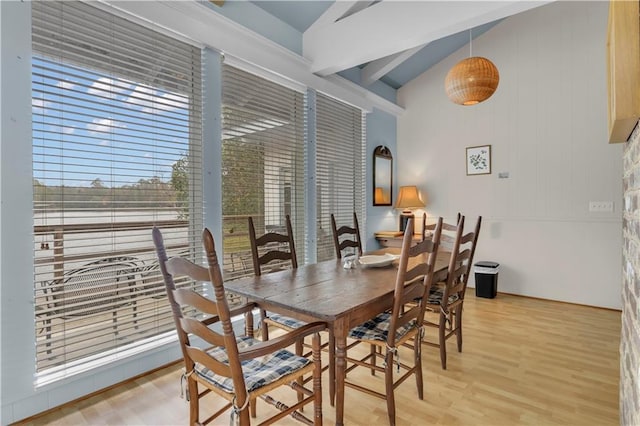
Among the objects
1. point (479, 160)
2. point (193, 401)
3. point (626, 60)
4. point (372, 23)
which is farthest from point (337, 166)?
point (626, 60)

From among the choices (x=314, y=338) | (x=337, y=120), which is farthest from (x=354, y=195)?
(x=314, y=338)

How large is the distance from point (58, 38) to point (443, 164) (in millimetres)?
4283

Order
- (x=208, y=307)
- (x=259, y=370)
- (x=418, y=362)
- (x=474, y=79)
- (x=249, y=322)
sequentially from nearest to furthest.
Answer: (x=208, y=307) < (x=259, y=370) < (x=249, y=322) < (x=418, y=362) < (x=474, y=79)

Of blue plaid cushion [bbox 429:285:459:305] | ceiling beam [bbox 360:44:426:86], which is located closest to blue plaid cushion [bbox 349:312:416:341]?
blue plaid cushion [bbox 429:285:459:305]

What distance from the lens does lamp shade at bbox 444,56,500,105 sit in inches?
99.6

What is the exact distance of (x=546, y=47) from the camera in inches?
157

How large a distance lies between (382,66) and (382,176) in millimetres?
1450

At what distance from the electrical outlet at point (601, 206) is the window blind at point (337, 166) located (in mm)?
2528

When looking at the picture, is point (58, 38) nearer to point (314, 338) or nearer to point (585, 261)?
point (314, 338)

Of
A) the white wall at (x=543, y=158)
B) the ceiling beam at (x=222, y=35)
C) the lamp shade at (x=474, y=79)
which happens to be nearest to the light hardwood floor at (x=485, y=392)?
the white wall at (x=543, y=158)

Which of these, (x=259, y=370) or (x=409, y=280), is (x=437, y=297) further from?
(x=259, y=370)

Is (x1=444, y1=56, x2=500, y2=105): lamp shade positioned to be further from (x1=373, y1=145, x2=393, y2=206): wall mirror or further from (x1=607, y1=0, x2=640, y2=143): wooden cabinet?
(x1=373, y1=145, x2=393, y2=206): wall mirror

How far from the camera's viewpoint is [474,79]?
8.30ft

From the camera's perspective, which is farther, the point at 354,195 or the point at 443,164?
the point at 443,164
